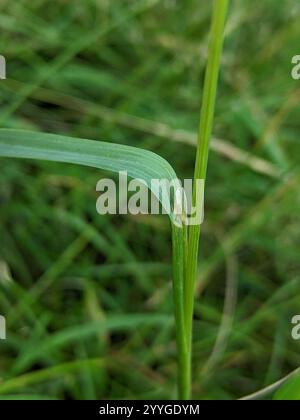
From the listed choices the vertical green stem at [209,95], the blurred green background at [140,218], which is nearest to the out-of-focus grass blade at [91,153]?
the vertical green stem at [209,95]

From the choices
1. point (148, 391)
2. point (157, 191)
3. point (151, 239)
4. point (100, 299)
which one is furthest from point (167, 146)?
point (157, 191)

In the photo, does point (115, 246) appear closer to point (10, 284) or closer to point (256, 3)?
point (10, 284)

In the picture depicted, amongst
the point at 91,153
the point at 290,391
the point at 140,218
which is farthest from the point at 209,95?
the point at 140,218

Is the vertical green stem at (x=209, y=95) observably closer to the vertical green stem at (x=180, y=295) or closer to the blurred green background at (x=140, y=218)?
the vertical green stem at (x=180, y=295)

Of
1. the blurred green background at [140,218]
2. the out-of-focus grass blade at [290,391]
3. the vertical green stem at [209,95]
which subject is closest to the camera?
the vertical green stem at [209,95]

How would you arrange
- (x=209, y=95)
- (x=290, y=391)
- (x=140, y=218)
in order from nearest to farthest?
1. (x=209, y=95)
2. (x=290, y=391)
3. (x=140, y=218)

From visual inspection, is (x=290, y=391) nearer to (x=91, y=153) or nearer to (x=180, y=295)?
(x=180, y=295)
